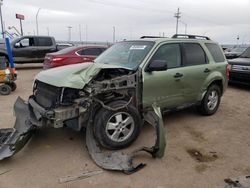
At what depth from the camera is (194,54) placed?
4578mm

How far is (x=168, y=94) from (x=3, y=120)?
142 inches

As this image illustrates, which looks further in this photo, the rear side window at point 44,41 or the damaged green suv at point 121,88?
the rear side window at point 44,41

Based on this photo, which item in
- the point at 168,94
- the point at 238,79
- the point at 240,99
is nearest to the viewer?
the point at 168,94

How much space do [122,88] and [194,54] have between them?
6.71 ft

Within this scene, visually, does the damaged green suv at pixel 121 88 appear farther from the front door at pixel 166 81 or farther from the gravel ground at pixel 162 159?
the gravel ground at pixel 162 159

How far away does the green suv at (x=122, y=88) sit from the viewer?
10.4ft

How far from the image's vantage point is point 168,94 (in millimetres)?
4082

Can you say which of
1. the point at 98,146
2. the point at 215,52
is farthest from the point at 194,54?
the point at 98,146

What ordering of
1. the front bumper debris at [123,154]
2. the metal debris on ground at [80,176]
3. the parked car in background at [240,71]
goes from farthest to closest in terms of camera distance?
1. the parked car in background at [240,71]
2. the front bumper debris at [123,154]
3. the metal debris on ground at [80,176]

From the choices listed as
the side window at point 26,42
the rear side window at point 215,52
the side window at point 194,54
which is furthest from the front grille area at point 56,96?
the side window at point 26,42

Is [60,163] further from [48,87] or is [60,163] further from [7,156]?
[48,87]

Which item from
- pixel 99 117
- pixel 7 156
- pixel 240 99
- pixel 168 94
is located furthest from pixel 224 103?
pixel 7 156

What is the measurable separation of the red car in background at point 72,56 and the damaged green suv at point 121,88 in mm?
4101

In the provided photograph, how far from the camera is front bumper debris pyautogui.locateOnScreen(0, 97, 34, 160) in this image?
3.01 meters
